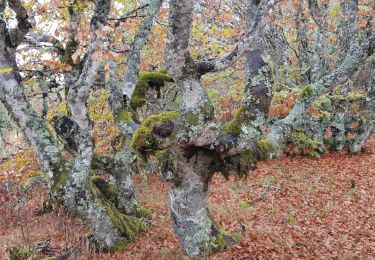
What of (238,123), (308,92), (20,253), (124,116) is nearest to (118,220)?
(20,253)

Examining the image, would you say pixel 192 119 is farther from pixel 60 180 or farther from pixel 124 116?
pixel 60 180

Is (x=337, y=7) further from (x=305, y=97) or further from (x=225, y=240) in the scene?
(x=225, y=240)

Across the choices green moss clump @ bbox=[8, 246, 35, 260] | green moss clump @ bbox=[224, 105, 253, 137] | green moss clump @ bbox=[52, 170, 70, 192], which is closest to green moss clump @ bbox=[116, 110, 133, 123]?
green moss clump @ bbox=[52, 170, 70, 192]

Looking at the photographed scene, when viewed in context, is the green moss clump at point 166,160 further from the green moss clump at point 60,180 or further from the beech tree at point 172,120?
the green moss clump at point 60,180

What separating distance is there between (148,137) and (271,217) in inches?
207

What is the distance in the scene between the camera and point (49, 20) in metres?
9.29

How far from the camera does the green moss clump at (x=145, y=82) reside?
249 inches

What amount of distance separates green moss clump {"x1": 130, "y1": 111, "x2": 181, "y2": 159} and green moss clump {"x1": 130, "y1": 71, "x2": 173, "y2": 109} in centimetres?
167

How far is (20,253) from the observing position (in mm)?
6094

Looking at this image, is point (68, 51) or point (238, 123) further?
point (68, 51)

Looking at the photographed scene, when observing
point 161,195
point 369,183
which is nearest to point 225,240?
point 161,195

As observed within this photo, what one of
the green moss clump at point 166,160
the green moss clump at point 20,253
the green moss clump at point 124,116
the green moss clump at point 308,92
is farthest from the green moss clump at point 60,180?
the green moss clump at point 308,92

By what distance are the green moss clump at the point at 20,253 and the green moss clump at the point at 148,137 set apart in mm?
3106

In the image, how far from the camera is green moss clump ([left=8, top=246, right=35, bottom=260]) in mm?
5952
